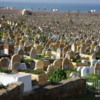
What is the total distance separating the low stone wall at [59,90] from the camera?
1238 centimetres

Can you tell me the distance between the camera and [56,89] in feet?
42.0

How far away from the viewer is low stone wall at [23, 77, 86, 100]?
40.6 ft

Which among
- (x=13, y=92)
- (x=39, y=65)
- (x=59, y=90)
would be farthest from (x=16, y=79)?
(x=39, y=65)

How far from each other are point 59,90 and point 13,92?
8.77 feet

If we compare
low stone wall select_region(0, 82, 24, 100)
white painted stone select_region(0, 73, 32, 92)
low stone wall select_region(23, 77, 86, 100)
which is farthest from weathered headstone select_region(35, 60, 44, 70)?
low stone wall select_region(0, 82, 24, 100)

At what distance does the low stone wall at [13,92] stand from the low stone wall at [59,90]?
938 mm

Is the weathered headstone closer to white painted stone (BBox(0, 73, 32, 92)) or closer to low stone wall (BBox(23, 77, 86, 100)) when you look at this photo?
low stone wall (BBox(23, 77, 86, 100))

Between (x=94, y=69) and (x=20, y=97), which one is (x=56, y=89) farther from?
(x=94, y=69)

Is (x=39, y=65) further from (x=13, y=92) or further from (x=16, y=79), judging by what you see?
(x=13, y=92)

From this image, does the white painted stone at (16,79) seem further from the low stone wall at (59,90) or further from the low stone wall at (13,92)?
the low stone wall at (13,92)

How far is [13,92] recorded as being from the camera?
424 inches

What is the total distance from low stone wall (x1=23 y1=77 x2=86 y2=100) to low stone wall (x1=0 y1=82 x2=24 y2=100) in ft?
3.08

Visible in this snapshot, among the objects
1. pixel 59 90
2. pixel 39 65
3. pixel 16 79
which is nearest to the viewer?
pixel 16 79

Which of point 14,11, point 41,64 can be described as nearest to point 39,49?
point 41,64
